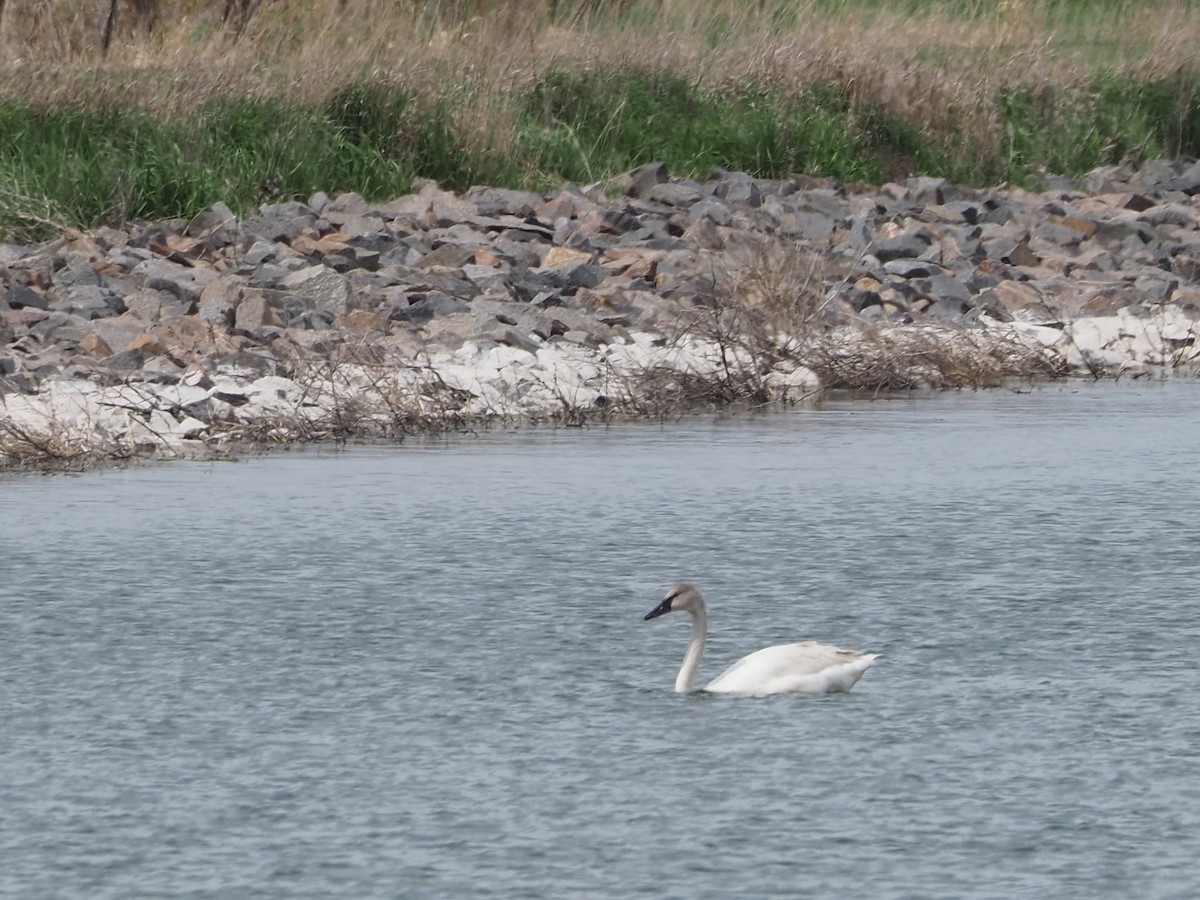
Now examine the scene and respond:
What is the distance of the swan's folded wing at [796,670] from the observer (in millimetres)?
8367

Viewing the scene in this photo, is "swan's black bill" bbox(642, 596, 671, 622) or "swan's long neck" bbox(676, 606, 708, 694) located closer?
"swan's long neck" bbox(676, 606, 708, 694)

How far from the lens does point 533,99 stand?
22891 mm

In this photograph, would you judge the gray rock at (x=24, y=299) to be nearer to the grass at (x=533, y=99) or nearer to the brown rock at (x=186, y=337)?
the brown rock at (x=186, y=337)

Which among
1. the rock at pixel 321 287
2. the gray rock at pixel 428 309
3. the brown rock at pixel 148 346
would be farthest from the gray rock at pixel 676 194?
the brown rock at pixel 148 346

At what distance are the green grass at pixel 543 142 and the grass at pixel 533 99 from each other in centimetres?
2

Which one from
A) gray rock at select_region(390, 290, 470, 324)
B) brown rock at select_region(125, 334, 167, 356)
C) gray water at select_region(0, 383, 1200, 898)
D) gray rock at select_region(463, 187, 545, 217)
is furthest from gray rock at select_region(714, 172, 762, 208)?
gray water at select_region(0, 383, 1200, 898)

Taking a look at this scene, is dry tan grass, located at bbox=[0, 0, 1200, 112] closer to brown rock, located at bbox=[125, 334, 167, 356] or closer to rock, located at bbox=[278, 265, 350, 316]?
rock, located at bbox=[278, 265, 350, 316]

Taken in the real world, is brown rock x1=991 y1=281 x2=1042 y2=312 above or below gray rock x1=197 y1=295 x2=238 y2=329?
above

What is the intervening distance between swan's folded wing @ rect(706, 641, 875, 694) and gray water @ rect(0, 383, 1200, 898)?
0.25ft

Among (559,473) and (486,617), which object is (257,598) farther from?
(559,473)

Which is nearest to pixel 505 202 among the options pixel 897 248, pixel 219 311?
pixel 897 248

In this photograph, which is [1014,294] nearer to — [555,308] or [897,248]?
[897,248]

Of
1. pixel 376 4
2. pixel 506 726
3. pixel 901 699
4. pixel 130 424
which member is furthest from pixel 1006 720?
pixel 376 4

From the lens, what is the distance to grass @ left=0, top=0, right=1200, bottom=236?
65.5ft
